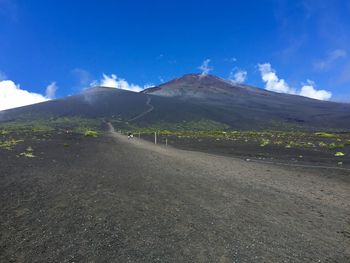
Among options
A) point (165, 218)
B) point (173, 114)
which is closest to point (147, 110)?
point (173, 114)

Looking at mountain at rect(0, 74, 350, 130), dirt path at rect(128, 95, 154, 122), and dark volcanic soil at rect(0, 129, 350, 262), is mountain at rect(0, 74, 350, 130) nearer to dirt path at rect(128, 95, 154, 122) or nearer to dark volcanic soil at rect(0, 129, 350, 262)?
dirt path at rect(128, 95, 154, 122)

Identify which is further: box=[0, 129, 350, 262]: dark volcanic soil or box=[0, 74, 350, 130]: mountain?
box=[0, 74, 350, 130]: mountain

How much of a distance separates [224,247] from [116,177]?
770 centimetres

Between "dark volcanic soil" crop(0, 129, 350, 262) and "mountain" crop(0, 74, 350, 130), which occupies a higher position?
"mountain" crop(0, 74, 350, 130)

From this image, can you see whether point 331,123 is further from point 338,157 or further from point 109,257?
point 109,257

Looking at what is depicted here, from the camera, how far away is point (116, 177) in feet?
42.8

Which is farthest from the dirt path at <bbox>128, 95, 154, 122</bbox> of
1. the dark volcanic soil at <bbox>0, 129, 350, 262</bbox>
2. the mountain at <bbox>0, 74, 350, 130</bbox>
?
the dark volcanic soil at <bbox>0, 129, 350, 262</bbox>

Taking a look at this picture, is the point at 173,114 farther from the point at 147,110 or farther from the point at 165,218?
the point at 165,218

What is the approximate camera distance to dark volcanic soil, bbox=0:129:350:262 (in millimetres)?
5957

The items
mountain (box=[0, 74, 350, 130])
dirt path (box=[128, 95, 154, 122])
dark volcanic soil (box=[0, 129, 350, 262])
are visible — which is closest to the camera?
dark volcanic soil (box=[0, 129, 350, 262])

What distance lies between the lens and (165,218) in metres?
7.90

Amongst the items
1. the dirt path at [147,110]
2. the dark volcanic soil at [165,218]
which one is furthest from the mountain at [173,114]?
the dark volcanic soil at [165,218]

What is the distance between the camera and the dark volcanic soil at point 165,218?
5.96m

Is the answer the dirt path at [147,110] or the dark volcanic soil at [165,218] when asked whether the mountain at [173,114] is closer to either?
the dirt path at [147,110]
